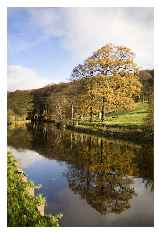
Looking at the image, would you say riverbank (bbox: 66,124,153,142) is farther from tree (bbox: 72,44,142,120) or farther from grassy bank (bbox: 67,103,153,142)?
tree (bbox: 72,44,142,120)

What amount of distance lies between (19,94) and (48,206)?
1494 mm

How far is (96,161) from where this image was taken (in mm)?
6145

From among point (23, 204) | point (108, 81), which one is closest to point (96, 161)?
point (108, 81)

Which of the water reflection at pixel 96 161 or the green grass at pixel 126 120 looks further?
the green grass at pixel 126 120

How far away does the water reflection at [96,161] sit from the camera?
5.75 metres

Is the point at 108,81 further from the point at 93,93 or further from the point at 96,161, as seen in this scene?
the point at 96,161

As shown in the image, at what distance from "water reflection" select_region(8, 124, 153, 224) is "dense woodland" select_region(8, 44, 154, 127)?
0.26m

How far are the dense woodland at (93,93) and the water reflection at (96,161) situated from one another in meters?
0.26

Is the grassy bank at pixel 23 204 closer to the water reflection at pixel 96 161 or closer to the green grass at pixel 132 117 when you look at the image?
the water reflection at pixel 96 161

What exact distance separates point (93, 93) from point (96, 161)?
923mm

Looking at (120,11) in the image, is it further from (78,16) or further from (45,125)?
(45,125)

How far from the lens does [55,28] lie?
5.89 meters

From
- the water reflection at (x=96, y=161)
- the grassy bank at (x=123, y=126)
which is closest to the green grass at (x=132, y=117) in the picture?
the grassy bank at (x=123, y=126)
